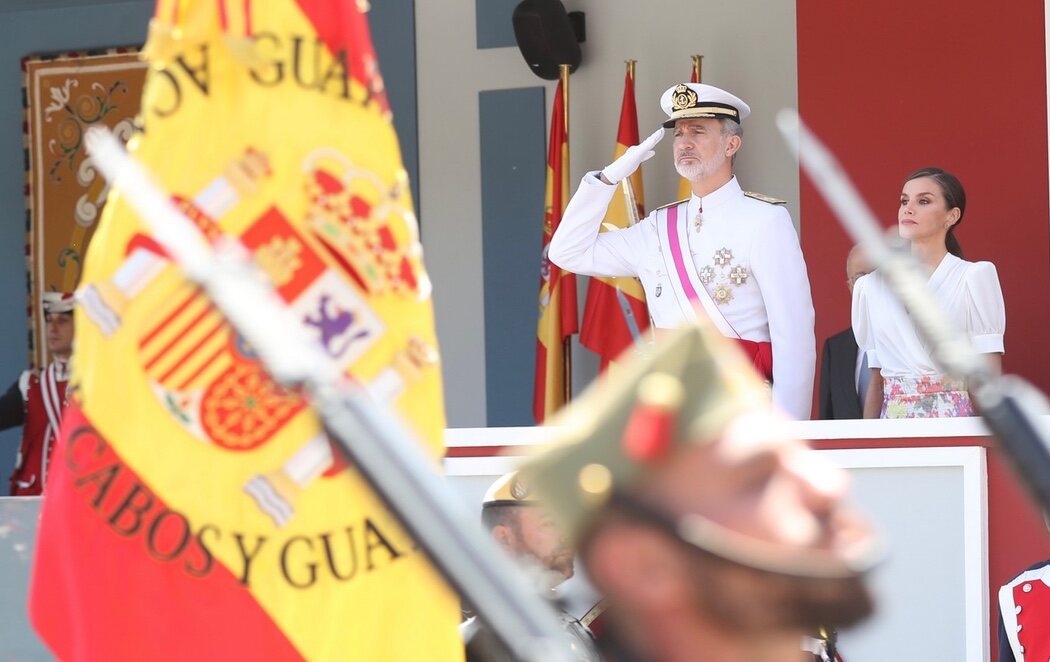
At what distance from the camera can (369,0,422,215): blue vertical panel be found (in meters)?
7.99

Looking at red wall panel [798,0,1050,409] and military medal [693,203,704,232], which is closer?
military medal [693,203,704,232]

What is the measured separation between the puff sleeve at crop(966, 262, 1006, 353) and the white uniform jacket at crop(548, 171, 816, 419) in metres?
0.44

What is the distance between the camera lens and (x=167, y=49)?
2.48 meters

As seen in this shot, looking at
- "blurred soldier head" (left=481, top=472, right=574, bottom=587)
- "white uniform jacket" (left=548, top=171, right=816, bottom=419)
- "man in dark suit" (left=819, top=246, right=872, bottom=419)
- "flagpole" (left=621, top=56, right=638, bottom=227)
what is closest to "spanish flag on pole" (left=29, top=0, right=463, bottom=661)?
"blurred soldier head" (left=481, top=472, right=574, bottom=587)

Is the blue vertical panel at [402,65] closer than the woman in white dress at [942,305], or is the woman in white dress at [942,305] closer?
the woman in white dress at [942,305]

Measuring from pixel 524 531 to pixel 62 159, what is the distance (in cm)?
591

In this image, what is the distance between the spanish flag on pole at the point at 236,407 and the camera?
243cm

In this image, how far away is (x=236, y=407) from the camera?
2441mm

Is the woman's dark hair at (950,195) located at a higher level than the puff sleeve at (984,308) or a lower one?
higher

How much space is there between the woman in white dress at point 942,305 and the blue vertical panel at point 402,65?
319 centimetres

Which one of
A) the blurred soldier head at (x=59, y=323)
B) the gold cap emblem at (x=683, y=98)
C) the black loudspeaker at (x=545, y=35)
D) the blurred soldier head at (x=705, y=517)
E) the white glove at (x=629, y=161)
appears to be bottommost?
the blurred soldier head at (x=59, y=323)

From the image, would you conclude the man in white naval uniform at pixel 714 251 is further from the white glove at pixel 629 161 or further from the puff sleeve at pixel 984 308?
the puff sleeve at pixel 984 308

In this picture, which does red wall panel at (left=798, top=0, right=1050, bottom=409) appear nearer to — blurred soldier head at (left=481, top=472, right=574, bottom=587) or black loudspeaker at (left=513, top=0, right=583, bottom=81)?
black loudspeaker at (left=513, top=0, right=583, bottom=81)

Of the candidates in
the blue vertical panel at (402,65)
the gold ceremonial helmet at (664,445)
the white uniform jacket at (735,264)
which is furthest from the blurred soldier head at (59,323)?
the gold ceremonial helmet at (664,445)
